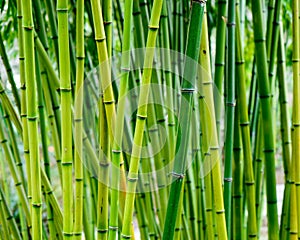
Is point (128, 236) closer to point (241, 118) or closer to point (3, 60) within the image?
point (241, 118)

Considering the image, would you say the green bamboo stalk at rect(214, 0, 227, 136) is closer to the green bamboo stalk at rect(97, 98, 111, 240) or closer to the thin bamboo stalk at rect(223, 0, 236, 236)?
the thin bamboo stalk at rect(223, 0, 236, 236)

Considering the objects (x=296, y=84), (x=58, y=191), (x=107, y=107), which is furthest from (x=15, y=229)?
(x=58, y=191)

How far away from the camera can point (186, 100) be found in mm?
511

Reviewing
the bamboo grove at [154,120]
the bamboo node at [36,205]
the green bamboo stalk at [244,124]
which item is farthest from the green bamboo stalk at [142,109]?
the green bamboo stalk at [244,124]

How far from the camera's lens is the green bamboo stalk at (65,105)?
54 centimetres

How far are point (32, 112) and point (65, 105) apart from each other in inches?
1.9

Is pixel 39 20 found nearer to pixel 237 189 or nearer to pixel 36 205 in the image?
pixel 36 205

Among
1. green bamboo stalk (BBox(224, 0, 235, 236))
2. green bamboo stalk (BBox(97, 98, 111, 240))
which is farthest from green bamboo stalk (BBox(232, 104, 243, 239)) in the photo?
green bamboo stalk (BBox(97, 98, 111, 240))

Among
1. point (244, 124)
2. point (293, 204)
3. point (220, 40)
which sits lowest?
point (293, 204)

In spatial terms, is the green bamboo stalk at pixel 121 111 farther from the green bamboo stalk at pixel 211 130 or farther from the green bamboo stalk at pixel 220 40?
the green bamboo stalk at pixel 220 40

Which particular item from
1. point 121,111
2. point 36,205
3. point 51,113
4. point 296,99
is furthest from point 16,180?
point 296,99

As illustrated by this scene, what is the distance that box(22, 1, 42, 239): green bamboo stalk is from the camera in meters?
0.56

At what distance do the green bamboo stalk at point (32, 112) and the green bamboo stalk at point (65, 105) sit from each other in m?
0.04

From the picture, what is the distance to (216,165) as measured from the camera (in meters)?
0.60
